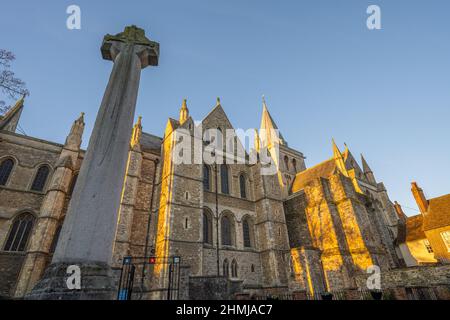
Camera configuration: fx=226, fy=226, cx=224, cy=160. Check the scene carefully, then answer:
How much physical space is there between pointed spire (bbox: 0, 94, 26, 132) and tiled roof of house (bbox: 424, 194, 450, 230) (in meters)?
38.6

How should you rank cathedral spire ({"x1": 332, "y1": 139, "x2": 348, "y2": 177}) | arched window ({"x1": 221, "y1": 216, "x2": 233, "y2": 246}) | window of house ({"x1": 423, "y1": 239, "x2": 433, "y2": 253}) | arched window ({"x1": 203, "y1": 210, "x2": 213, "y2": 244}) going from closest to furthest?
arched window ({"x1": 203, "y1": 210, "x2": 213, "y2": 244}) < arched window ({"x1": 221, "y1": 216, "x2": 233, "y2": 246}) < window of house ({"x1": 423, "y1": 239, "x2": 433, "y2": 253}) < cathedral spire ({"x1": 332, "y1": 139, "x2": 348, "y2": 177})

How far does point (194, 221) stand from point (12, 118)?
19.2 meters

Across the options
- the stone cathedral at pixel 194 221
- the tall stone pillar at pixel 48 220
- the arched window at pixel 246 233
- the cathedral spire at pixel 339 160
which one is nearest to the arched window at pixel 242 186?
the stone cathedral at pixel 194 221

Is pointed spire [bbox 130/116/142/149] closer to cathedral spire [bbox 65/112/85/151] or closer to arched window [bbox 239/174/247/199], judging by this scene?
cathedral spire [bbox 65/112/85/151]

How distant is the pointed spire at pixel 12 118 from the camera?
17609 millimetres

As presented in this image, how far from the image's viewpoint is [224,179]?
19.8 meters

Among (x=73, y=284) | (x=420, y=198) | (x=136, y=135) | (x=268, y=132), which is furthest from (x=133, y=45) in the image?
(x=268, y=132)

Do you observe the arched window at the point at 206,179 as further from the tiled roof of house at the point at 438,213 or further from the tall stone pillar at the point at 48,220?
the tiled roof of house at the point at 438,213

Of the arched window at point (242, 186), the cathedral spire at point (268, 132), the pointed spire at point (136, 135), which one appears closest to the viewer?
the pointed spire at point (136, 135)

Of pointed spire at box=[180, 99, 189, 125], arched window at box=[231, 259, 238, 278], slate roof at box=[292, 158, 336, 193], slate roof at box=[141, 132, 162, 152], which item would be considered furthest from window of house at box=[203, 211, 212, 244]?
slate roof at box=[292, 158, 336, 193]

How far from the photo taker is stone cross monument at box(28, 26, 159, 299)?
118 inches

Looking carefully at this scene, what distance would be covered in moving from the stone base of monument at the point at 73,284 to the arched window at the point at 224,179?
16074mm
